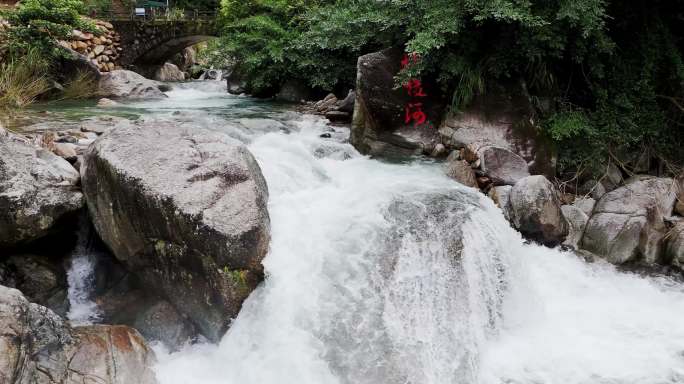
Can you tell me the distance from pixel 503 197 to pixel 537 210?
48cm

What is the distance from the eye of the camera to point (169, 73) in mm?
19875

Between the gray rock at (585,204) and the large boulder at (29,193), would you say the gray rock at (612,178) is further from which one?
the large boulder at (29,193)

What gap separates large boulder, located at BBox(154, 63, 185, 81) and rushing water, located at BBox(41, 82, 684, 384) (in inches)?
571

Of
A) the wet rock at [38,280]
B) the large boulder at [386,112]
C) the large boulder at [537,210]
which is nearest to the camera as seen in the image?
the wet rock at [38,280]

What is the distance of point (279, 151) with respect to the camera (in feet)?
22.7

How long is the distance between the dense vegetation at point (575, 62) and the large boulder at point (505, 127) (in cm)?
17

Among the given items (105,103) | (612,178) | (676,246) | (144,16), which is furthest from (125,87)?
(676,246)

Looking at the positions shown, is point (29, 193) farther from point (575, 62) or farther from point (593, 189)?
point (575, 62)

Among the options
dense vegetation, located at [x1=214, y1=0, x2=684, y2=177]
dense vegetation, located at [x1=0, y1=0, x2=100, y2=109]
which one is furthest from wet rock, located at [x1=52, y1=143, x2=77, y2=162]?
dense vegetation, located at [x1=0, y1=0, x2=100, y2=109]

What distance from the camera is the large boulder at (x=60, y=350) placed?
3.21m

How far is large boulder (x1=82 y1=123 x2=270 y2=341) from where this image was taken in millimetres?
4230

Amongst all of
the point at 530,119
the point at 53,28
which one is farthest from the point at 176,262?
the point at 53,28

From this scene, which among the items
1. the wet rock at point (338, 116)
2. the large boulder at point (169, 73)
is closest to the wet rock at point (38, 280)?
the wet rock at point (338, 116)

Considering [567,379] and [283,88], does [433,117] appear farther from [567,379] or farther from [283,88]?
[283,88]
